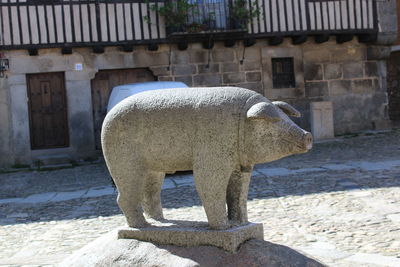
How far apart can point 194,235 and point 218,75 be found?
31.7ft

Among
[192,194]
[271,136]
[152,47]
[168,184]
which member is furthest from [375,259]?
[152,47]

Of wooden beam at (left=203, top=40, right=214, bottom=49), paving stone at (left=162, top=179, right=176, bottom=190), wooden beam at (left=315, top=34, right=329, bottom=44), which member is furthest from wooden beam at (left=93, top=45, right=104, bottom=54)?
wooden beam at (left=315, top=34, right=329, bottom=44)

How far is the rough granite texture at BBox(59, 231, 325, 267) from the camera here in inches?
124

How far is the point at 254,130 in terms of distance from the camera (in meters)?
3.17

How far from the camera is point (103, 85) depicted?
40.3 ft

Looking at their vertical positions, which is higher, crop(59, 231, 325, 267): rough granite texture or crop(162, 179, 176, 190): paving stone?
crop(59, 231, 325, 267): rough granite texture

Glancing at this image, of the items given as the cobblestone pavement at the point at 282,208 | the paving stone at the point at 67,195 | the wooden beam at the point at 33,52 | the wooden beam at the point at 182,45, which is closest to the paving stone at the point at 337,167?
the cobblestone pavement at the point at 282,208

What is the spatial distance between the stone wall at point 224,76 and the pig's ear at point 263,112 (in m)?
9.31

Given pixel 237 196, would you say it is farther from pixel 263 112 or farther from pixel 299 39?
pixel 299 39

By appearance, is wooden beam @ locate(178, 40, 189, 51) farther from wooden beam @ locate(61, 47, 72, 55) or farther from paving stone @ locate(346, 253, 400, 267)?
paving stone @ locate(346, 253, 400, 267)

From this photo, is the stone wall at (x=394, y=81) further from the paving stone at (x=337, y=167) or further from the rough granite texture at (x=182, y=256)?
the rough granite texture at (x=182, y=256)

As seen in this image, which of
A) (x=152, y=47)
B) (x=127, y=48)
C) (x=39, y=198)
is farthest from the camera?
(x=152, y=47)

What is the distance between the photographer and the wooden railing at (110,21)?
37.4 feet

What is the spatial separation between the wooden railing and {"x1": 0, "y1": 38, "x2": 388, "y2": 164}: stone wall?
42 centimetres
